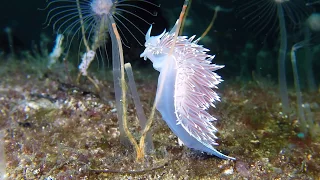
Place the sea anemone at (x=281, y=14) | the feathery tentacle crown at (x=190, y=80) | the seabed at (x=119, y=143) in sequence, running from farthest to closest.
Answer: the sea anemone at (x=281, y=14)
the seabed at (x=119, y=143)
the feathery tentacle crown at (x=190, y=80)

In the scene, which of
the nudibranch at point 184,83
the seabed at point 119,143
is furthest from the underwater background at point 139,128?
the nudibranch at point 184,83

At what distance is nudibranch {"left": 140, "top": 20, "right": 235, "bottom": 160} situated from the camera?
253cm

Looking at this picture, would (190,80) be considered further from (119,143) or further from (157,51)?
(119,143)

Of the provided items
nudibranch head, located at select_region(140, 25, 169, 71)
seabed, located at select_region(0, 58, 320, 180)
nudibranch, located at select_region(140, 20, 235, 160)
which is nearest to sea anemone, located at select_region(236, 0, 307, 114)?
seabed, located at select_region(0, 58, 320, 180)

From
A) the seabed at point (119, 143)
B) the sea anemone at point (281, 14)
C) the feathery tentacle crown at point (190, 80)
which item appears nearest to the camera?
the feathery tentacle crown at point (190, 80)

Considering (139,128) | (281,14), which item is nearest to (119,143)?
(139,128)

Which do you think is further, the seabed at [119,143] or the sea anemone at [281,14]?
the sea anemone at [281,14]

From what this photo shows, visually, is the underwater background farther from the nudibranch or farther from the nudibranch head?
the nudibranch head

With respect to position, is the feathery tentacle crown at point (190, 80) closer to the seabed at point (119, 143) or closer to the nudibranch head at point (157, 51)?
the nudibranch head at point (157, 51)

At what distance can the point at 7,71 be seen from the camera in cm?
666

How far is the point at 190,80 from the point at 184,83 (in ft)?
0.21

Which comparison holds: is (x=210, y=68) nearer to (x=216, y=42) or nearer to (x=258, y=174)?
(x=258, y=174)

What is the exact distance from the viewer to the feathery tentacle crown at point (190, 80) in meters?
2.53

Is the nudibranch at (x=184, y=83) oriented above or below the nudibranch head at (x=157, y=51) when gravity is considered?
below
